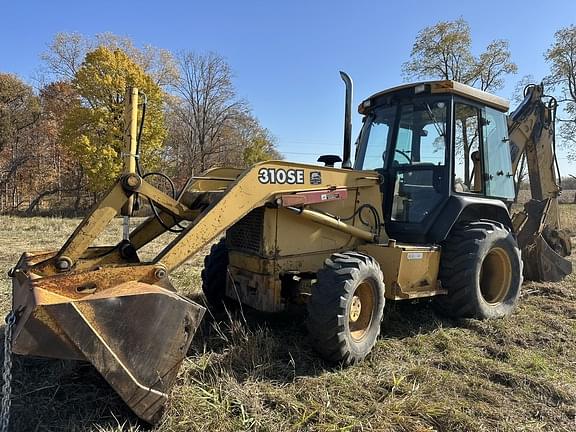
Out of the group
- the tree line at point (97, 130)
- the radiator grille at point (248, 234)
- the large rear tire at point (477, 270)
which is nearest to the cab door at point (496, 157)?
the large rear tire at point (477, 270)

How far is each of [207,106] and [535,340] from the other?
114 feet

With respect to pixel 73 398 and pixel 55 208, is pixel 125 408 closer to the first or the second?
pixel 73 398

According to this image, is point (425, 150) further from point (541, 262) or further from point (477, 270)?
point (541, 262)

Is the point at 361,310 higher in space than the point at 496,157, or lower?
lower

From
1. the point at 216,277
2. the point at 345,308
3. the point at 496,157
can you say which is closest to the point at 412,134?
the point at 496,157

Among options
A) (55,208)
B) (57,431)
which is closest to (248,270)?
(57,431)

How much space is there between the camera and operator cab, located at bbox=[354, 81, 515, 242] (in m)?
5.29

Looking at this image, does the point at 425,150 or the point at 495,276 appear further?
the point at 495,276

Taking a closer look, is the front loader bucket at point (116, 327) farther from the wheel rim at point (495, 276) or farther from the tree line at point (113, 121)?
the tree line at point (113, 121)

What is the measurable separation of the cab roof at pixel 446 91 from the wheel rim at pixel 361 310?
241 centimetres

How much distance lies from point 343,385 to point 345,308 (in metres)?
0.59

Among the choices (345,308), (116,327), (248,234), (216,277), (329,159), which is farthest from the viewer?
(216,277)

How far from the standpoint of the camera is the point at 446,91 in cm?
523

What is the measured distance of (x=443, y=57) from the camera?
33281 mm
